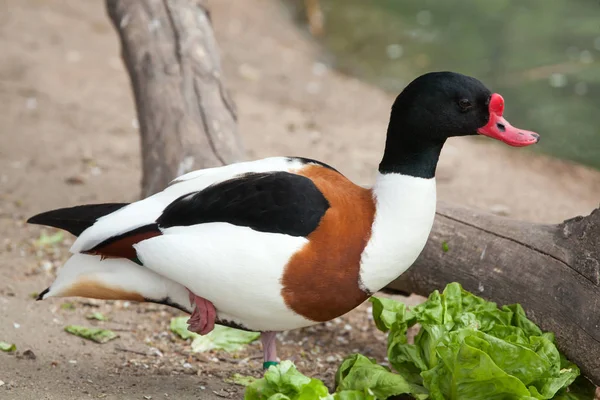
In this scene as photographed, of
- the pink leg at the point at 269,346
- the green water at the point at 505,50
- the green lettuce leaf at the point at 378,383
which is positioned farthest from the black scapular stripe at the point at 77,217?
the green water at the point at 505,50

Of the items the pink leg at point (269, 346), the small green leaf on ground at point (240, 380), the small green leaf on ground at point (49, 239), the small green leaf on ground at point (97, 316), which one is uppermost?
the pink leg at point (269, 346)

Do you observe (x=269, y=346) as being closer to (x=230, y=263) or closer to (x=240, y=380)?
(x=240, y=380)

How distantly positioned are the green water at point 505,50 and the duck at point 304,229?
14.8ft

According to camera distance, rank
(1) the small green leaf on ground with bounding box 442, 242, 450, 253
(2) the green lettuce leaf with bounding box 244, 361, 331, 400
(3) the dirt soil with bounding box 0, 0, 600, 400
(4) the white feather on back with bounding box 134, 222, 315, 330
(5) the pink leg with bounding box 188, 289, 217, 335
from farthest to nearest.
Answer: (1) the small green leaf on ground with bounding box 442, 242, 450, 253 < (3) the dirt soil with bounding box 0, 0, 600, 400 < (5) the pink leg with bounding box 188, 289, 217, 335 < (4) the white feather on back with bounding box 134, 222, 315, 330 < (2) the green lettuce leaf with bounding box 244, 361, 331, 400

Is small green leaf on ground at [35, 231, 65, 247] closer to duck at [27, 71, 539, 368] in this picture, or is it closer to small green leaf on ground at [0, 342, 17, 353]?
Answer: small green leaf on ground at [0, 342, 17, 353]

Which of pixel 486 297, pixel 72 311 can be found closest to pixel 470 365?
pixel 486 297

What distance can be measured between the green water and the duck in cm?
452

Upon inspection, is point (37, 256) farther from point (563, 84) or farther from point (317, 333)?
point (563, 84)

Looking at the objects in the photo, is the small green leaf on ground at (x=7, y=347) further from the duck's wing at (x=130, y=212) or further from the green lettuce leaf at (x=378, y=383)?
the green lettuce leaf at (x=378, y=383)

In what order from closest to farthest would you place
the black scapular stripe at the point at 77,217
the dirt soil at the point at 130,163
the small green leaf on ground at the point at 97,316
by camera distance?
1. the black scapular stripe at the point at 77,217
2. the dirt soil at the point at 130,163
3. the small green leaf on ground at the point at 97,316

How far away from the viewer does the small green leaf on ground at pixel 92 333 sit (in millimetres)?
3795

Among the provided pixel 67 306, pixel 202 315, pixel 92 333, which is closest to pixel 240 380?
pixel 202 315

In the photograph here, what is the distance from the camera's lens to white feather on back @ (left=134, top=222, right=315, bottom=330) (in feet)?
9.58

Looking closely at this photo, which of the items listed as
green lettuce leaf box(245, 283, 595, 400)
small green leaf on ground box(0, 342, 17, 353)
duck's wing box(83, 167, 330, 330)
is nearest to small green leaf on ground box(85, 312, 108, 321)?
small green leaf on ground box(0, 342, 17, 353)
